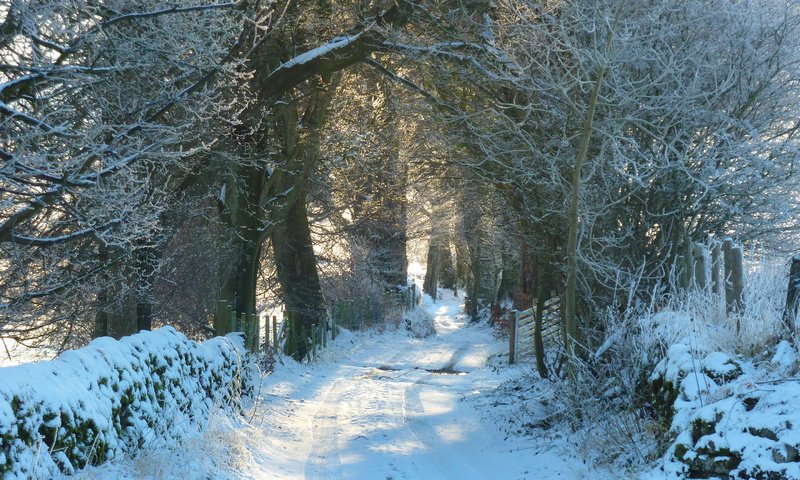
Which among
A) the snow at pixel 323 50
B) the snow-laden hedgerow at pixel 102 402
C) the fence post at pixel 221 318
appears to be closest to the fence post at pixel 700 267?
the snow-laden hedgerow at pixel 102 402

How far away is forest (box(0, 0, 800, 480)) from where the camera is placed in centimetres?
629

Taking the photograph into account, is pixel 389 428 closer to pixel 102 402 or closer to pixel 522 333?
pixel 102 402

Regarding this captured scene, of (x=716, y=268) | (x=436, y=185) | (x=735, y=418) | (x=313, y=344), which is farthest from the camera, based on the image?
(x=313, y=344)

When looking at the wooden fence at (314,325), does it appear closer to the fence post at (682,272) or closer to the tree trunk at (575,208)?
the tree trunk at (575,208)

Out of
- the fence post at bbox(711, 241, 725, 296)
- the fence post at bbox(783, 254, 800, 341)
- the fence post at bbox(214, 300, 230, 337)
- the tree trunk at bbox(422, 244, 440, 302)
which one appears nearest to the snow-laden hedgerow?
the fence post at bbox(214, 300, 230, 337)

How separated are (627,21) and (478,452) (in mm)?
5714

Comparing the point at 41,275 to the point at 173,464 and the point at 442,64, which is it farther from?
the point at 442,64

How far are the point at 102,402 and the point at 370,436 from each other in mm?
4781

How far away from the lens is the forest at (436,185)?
20.6ft

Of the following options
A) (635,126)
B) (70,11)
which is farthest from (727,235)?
(70,11)

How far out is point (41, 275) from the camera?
10.5 m

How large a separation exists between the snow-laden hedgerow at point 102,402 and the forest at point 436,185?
3 centimetres

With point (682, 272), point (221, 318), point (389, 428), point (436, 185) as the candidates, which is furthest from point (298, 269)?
point (682, 272)

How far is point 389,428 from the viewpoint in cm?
1062
